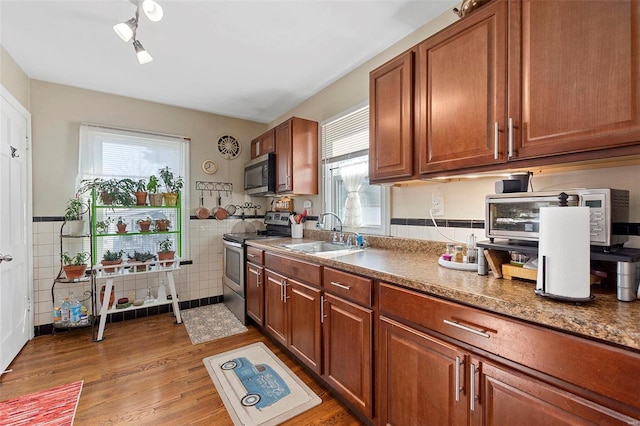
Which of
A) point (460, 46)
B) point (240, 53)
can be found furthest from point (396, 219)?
point (240, 53)

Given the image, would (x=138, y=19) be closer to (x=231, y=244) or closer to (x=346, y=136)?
(x=346, y=136)

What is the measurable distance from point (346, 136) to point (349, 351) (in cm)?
→ 187

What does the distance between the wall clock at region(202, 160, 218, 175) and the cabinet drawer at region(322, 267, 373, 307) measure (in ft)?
8.31

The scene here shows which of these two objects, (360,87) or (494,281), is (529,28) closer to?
(494,281)

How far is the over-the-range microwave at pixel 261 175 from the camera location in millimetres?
3240

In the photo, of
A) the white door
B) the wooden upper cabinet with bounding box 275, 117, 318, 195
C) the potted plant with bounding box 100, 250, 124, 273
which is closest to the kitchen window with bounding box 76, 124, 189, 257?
the white door

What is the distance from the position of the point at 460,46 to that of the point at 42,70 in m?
3.53

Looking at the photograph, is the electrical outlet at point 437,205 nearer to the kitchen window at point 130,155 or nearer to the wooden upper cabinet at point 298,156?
the wooden upper cabinet at point 298,156

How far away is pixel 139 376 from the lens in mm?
2053

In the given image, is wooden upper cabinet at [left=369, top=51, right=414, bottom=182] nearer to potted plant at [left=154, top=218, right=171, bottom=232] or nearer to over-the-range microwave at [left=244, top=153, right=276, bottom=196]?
over-the-range microwave at [left=244, top=153, right=276, bottom=196]

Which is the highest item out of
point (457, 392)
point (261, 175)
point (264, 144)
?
point (264, 144)

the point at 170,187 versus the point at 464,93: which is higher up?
the point at 464,93

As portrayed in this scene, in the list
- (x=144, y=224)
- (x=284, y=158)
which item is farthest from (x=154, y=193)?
(x=284, y=158)

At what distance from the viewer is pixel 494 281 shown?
1174 mm
